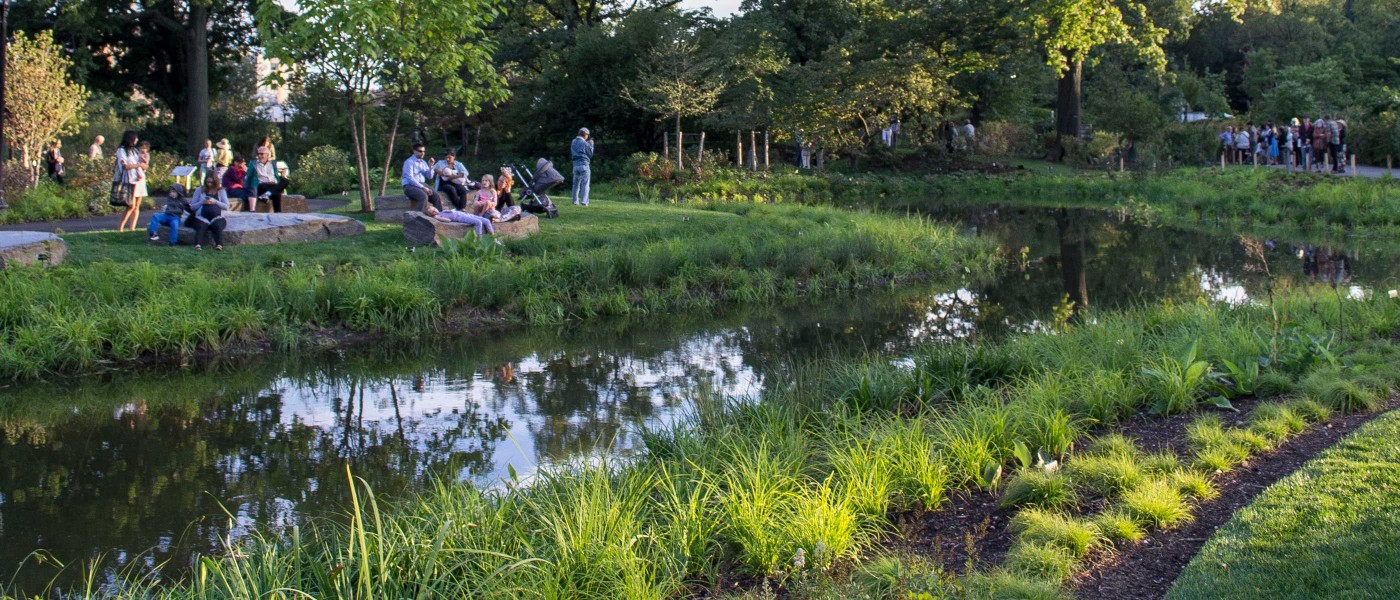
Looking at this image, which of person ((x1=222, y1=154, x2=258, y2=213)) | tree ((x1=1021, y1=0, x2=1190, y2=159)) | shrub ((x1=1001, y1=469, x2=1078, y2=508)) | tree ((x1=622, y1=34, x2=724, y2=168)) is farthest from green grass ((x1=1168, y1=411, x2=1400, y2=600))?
tree ((x1=1021, y1=0, x2=1190, y2=159))

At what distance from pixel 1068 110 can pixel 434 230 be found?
95.9ft

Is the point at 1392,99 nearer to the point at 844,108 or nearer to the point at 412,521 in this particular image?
the point at 844,108

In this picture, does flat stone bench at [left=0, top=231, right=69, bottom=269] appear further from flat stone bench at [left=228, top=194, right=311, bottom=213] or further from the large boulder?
flat stone bench at [left=228, top=194, right=311, bottom=213]

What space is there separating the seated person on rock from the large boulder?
3.20 feet

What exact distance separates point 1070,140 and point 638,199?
62.3 feet

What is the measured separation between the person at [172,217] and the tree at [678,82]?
17.2 metres

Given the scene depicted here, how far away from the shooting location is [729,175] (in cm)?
2975

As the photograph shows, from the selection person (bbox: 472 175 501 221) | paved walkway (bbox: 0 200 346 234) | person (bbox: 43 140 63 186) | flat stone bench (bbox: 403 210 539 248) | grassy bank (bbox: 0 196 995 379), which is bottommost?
grassy bank (bbox: 0 196 995 379)

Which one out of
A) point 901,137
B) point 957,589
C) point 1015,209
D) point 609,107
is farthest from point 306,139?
point 957,589

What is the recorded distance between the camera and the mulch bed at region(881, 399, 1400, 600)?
497 centimetres

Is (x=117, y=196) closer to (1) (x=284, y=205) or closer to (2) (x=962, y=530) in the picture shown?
(1) (x=284, y=205)

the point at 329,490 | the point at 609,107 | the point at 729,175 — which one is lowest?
the point at 329,490

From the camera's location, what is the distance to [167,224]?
15.3 meters

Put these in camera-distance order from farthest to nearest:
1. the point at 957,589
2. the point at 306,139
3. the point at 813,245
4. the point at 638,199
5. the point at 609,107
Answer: the point at 306,139
the point at 609,107
the point at 638,199
the point at 813,245
the point at 957,589
